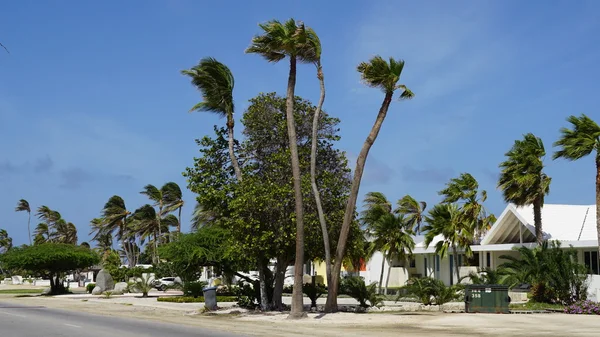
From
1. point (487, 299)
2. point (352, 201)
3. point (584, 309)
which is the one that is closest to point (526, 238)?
point (584, 309)

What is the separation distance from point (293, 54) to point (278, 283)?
9612 millimetres

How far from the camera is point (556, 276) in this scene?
31703 mm

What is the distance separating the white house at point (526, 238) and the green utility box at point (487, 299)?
386 inches

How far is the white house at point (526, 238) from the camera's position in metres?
40.5

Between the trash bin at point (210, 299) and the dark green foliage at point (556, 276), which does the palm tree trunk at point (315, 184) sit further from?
the dark green foliage at point (556, 276)

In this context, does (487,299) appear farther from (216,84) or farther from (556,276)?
(216,84)

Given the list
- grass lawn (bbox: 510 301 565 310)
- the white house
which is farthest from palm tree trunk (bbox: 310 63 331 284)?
the white house

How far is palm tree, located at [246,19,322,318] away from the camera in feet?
85.5

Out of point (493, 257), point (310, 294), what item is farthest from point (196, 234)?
point (493, 257)

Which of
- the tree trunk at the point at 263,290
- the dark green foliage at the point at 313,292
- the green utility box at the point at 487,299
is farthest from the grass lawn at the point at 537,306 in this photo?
the tree trunk at the point at 263,290

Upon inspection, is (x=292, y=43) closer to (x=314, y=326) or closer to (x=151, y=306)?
(x=314, y=326)

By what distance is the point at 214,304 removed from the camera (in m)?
31.6

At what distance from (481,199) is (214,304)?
92.6 feet

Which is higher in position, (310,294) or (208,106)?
(208,106)
